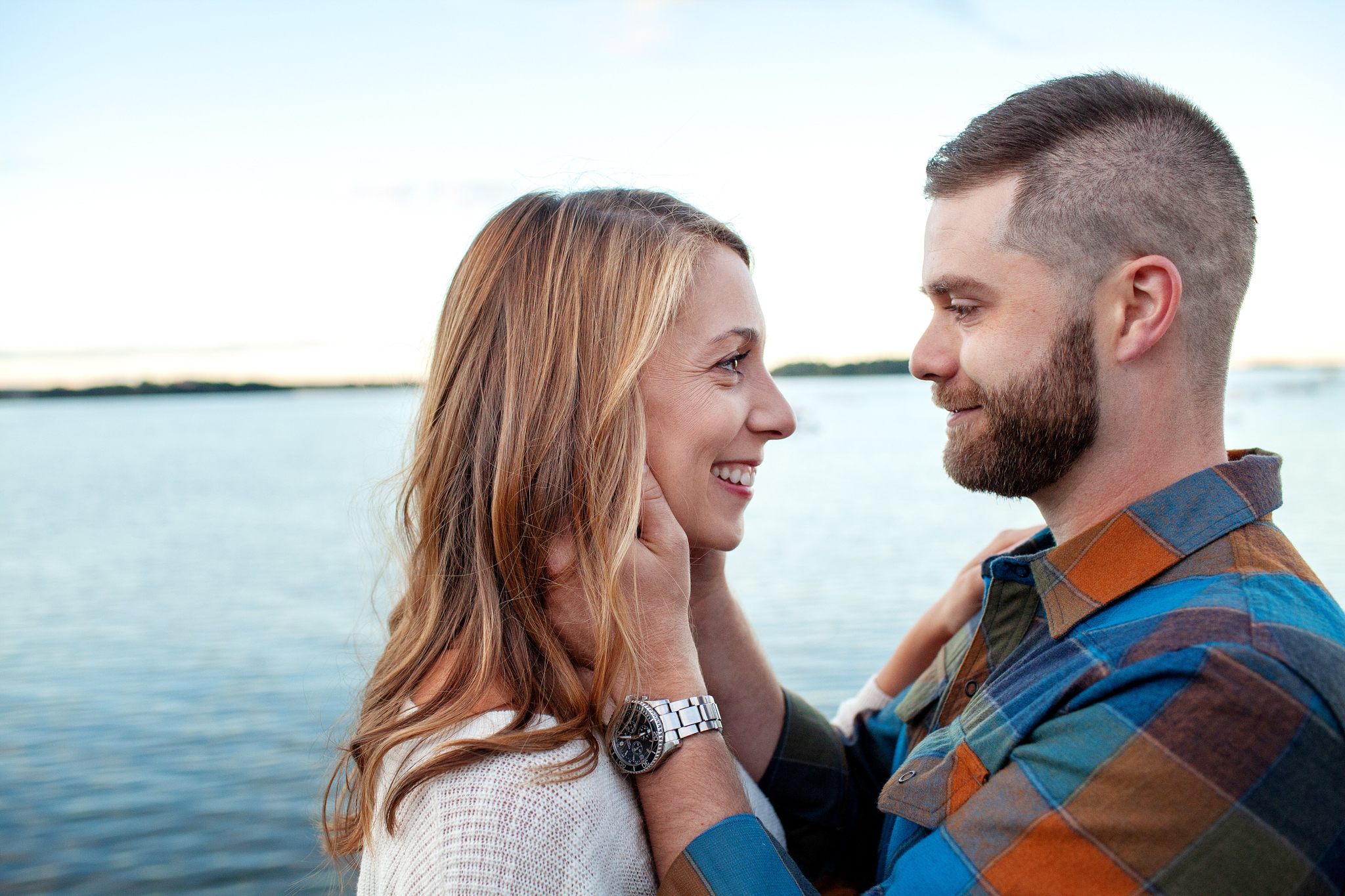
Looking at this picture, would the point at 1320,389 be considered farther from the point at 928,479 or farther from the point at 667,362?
the point at 667,362

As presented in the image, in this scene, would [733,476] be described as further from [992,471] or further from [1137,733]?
[1137,733]

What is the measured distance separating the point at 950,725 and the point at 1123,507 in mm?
595

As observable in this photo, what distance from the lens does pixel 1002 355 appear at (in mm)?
2166

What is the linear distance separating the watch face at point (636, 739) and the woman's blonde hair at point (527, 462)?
56 mm

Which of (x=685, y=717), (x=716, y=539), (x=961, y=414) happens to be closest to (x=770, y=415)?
(x=716, y=539)

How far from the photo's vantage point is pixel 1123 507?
205 cm

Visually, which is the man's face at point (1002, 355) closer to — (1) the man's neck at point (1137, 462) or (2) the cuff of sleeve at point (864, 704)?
(1) the man's neck at point (1137, 462)

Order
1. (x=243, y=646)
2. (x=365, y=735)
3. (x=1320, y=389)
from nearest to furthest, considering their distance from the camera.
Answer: (x=365, y=735)
(x=243, y=646)
(x=1320, y=389)

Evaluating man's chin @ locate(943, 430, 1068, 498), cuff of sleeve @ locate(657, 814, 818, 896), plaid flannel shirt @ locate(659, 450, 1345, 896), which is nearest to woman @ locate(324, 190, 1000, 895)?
cuff of sleeve @ locate(657, 814, 818, 896)

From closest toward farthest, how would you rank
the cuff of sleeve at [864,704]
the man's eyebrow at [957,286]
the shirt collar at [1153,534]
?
the shirt collar at [1153,534]
the man's eyebrow at [957,286]
the cuff of sleeve at [864,704]

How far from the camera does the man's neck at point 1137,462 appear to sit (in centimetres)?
206

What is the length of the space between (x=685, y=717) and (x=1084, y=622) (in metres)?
0.82

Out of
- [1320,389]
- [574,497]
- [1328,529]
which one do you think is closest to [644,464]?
[574,497]

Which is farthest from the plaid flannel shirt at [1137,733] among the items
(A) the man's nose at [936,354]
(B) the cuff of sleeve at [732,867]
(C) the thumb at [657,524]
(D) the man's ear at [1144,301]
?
(C) the thumb at [657,524]
